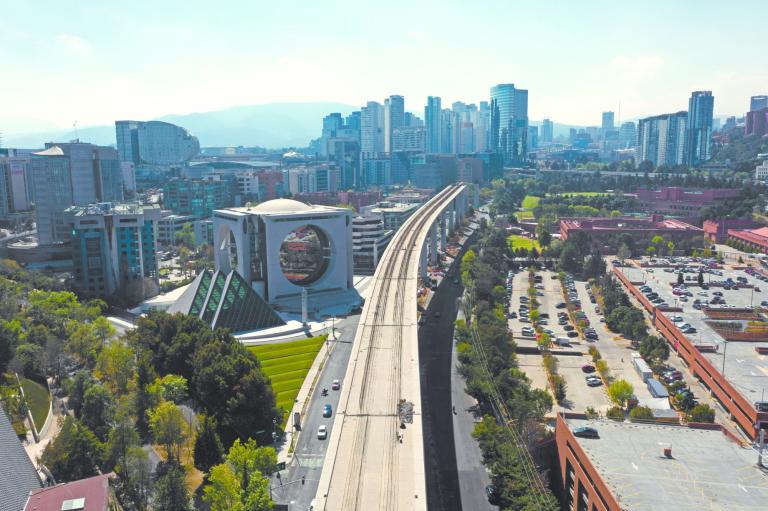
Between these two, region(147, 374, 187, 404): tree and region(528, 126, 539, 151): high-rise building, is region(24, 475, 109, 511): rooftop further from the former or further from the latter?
region(528, 126, 539, 151): high-rise building

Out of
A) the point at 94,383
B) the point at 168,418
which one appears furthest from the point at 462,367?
the point at 94,383

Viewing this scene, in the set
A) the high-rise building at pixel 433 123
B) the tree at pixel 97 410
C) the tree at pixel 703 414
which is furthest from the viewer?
the high-rise building at pixel 433 123

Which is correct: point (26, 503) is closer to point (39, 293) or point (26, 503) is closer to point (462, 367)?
point (462, 367)

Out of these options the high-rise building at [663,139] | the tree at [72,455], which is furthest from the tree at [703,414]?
the high-rise building at [663,139]

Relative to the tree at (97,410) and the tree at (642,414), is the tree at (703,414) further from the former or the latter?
the tree at (97,410)

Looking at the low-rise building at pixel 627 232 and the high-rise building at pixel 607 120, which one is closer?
the low-rise building at pixel 627 232

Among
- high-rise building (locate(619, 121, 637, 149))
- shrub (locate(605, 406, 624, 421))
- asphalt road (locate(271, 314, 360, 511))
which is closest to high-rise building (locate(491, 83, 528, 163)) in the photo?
high-rise building (locate(619, 121, 637, 149))

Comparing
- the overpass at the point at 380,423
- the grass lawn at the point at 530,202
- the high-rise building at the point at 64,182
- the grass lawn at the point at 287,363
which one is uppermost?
the high-rise building at the point at 64,182
